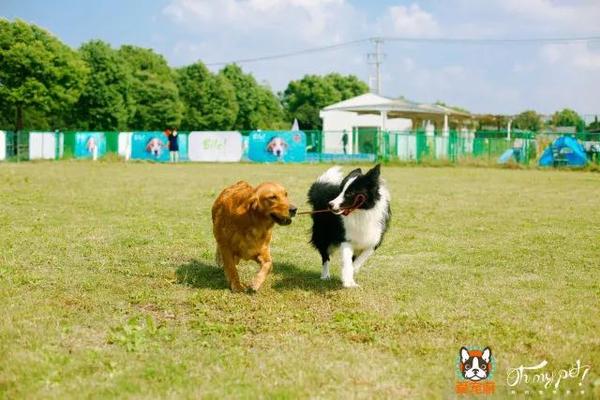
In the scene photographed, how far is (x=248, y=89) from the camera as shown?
71125 mm

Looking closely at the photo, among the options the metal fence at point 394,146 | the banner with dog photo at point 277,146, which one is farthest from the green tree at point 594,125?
the banner with dog photo at point 277,146

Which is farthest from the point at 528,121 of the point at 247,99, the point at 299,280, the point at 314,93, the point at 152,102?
the point at 299,280

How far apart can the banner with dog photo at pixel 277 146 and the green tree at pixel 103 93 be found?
55.9 ft

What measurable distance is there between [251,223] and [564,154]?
29.6m

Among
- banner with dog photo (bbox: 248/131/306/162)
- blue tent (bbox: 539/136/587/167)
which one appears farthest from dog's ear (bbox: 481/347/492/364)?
banner with dog photo (bbox: 248/131/306/162)

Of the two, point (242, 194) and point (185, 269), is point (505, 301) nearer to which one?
point (242, 194)

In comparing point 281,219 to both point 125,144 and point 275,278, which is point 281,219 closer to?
point 275,278

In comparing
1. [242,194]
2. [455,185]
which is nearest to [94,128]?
[455,185]

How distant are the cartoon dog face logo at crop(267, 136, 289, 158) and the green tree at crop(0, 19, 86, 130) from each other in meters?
15.5

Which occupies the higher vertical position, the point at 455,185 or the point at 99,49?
the point at 99,49

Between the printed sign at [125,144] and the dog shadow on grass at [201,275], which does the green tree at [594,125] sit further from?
the dog shadow on grass at [201,275]

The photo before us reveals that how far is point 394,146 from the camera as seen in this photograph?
3716 centimetres

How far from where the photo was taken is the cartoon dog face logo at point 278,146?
40.4m

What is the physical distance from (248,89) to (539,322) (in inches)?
2648
